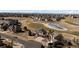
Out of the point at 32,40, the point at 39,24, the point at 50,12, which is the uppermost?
the point at 50,12
